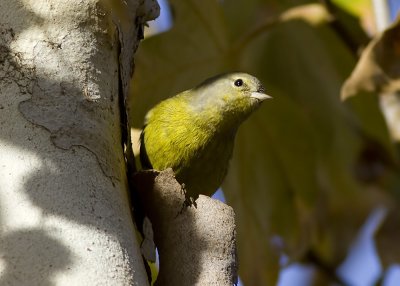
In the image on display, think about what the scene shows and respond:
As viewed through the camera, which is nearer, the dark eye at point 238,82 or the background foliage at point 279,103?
the background foliage at point 279,103

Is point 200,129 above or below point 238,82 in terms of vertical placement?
below

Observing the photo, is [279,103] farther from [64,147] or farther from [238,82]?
[64,147]

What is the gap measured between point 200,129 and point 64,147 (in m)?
1.46

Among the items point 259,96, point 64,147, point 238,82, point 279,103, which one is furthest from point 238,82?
point 64,147

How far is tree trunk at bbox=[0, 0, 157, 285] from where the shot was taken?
2236 millimetres

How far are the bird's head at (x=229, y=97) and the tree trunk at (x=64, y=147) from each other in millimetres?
1080

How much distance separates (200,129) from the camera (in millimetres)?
3885

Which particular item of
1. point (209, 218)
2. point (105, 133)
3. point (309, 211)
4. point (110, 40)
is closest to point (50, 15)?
point (110, 40)

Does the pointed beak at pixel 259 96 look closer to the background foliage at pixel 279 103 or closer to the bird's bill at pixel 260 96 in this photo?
the bird's bill at pixel 260 96

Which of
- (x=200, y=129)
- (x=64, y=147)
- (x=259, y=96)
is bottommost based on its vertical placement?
(x=200, y=129)

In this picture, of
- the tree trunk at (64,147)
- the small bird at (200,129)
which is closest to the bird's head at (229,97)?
the small bird at (200,129)

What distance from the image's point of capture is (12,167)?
91.3 inches

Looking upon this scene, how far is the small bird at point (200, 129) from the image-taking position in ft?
12.1


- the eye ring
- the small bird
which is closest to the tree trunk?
the small bird
